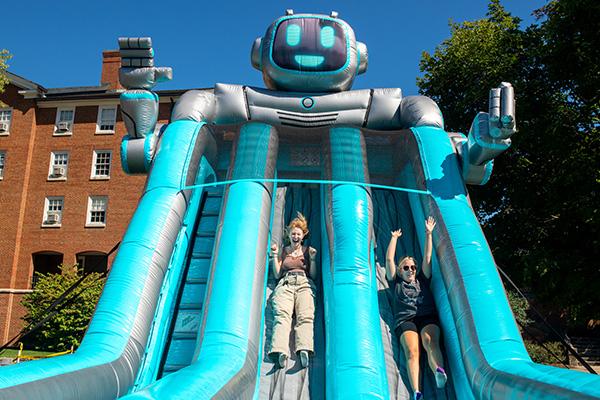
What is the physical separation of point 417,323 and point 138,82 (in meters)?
3.01

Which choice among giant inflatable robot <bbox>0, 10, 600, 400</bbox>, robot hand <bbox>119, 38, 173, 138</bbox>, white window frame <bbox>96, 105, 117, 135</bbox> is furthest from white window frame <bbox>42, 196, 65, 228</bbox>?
robot hand <bbox>119, 38, 173, 138</bbox>

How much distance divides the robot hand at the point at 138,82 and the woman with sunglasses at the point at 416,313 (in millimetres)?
2315

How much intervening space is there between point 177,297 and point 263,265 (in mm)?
743

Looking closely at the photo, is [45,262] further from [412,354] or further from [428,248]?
[412,354]

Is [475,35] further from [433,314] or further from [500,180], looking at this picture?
[433,314]

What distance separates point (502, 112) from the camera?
4.61 meters

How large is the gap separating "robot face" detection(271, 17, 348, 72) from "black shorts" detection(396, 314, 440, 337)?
2.57 metres

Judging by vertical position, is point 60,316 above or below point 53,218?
below

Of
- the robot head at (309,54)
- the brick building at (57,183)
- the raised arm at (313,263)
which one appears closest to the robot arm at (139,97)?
the robot head at (309,54)

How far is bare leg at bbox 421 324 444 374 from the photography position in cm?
415

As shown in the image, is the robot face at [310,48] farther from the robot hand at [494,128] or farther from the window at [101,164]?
the window at [101,164]

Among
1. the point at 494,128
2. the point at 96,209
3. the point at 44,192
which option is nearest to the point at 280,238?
the point at 494,128

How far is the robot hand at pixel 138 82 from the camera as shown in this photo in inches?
200

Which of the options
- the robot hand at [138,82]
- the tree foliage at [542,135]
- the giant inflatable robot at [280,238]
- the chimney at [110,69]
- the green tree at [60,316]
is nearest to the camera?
the giant inflatable robot at [280,238]
